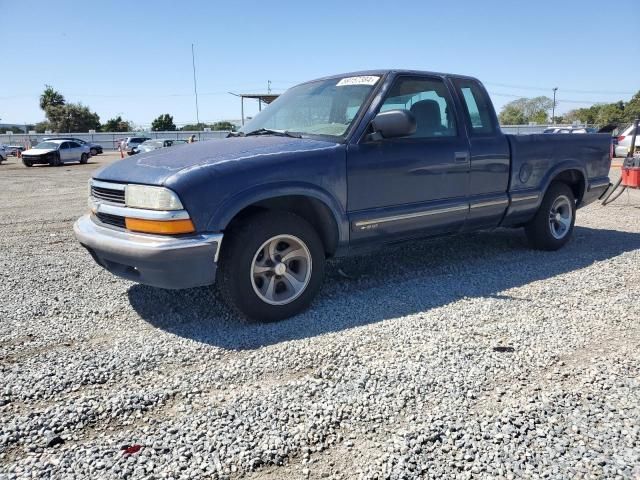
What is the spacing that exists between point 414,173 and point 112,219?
250 cm

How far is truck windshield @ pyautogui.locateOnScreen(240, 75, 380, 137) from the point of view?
432 centimetres

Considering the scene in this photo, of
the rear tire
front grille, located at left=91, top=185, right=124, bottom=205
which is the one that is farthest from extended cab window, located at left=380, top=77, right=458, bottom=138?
front grille, located at left=91, top=185, right=124, bottom=205

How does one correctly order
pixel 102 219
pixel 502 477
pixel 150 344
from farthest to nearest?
pixel 102 219
pixel 150 344
pixel 502 477

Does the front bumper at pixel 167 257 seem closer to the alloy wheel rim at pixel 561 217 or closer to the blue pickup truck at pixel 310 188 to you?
the blue pickup truck at pixel 310 188

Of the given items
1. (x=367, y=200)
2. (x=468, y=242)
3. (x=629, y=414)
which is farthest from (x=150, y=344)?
(x=468, y=242)

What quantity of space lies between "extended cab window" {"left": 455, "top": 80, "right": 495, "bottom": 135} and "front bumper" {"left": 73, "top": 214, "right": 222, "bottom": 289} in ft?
9.83

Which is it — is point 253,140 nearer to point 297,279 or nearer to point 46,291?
point 297,279

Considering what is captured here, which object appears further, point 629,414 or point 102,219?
point 102,219

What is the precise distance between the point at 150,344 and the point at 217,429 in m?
1.18

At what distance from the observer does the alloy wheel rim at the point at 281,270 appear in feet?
12.2

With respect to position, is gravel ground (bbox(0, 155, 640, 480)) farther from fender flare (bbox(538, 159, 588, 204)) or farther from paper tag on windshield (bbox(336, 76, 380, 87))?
paper tag on windshield (bbox(336, 76, 380, 87))

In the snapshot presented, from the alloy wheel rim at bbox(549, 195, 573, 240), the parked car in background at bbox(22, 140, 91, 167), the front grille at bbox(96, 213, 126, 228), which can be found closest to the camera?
the front grille at bbox(96, 213, 126, 228)

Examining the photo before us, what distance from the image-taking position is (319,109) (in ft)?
14.9

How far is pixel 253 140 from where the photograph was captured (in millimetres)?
4246
